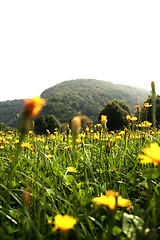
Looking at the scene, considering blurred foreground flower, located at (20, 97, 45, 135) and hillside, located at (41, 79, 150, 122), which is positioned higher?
blurred foreground flower, located at (20, 97, 45, 135)

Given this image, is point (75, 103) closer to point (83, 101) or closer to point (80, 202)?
point (83, 101)

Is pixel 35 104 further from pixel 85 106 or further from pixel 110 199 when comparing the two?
pixel 85 106

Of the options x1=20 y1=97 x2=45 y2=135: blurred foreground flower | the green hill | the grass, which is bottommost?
the green hill

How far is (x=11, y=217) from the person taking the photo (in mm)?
1314

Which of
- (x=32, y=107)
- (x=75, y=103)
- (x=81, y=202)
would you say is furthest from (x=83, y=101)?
(x=32, y=107)

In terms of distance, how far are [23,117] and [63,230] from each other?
435 millimetres

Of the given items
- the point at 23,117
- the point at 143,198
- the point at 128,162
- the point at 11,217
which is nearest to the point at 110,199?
the point at 23,117

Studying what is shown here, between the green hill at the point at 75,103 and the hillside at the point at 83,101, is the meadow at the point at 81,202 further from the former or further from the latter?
the hillside at the point at 83,101

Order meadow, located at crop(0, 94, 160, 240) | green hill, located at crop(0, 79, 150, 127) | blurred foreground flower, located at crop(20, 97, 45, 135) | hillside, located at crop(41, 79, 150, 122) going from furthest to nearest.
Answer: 1. hillside, located at crop(41, 79, 150, 122)
2. green hill, located at crop(0, 79, 150, 127)
3. meadow, located at crop(0, 94, 160, 240)
4. blurred foreground flower, located at crop(20, 97, 45, 135)

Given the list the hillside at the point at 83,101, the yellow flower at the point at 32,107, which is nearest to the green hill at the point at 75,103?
the hillside at the point at 83,101

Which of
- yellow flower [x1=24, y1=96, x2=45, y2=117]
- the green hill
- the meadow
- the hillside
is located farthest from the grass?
the hillside

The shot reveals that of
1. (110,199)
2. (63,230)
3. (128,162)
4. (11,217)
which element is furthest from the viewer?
(128,162)

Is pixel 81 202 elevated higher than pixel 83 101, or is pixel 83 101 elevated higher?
pixel 81 202

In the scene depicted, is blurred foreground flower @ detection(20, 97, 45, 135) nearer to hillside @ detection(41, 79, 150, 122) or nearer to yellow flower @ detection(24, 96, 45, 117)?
yellow flower @ detection(24, 96, 45, 117)
